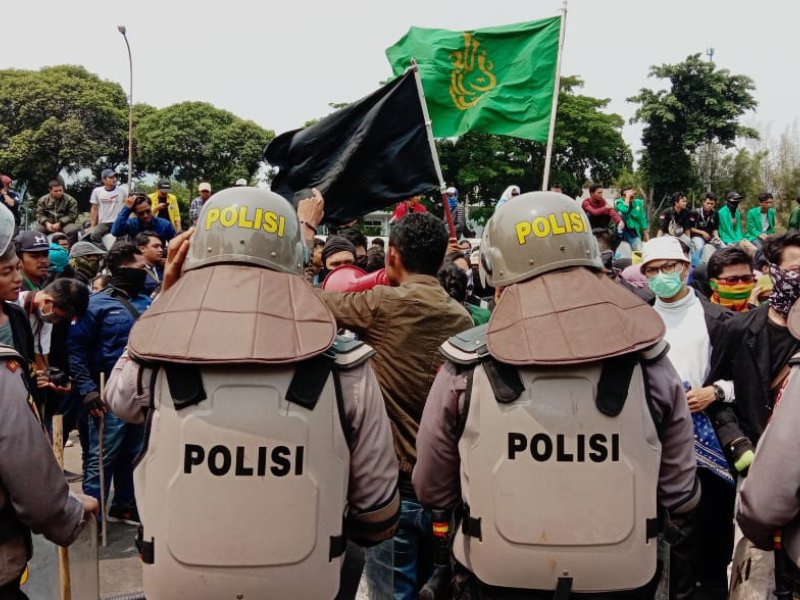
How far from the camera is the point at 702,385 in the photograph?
4.18m

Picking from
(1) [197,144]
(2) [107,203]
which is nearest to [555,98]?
(2) [107,203]

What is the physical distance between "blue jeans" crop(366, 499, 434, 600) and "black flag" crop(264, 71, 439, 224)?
2276 mm

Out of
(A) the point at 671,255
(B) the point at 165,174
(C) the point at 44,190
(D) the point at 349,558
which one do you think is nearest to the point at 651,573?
(D) the point at 349,558

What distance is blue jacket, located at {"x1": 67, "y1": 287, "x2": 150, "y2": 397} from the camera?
564 centimetres

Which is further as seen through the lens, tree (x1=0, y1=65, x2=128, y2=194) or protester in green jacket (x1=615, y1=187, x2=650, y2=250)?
tree (x1=0, y1=65, x2=128, y2=194)

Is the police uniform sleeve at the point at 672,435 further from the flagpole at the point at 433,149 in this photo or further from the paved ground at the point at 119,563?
the paved ground at the point at 119,563

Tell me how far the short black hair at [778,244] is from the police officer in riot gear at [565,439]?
7.41 ft

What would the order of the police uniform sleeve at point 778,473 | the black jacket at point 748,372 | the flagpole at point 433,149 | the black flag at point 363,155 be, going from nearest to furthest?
the police uniform sleeve at point 778,473 → the black jacket at point 748,372 → the black flag at point 363,155 → the flagpole at point 433,149

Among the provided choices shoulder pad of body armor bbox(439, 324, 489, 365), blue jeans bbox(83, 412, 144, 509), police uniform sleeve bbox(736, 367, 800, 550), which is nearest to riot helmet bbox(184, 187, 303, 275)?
shoulder pad of body armor bbox(439, 324, 489, 365)

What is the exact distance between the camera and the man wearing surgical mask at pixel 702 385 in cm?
414

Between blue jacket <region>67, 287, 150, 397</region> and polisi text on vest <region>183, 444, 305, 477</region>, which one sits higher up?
polisi text on vest <region>183, 444, 305, 477</region>

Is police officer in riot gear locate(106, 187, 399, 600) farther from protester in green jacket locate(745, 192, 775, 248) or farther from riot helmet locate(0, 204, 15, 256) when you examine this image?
protester in green jacket locate(745, 192, 775, 248)

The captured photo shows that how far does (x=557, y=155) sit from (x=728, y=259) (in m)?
43.1

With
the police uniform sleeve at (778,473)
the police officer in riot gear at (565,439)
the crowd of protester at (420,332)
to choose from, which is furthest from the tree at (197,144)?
the police uniform sleeve at (778,473)
